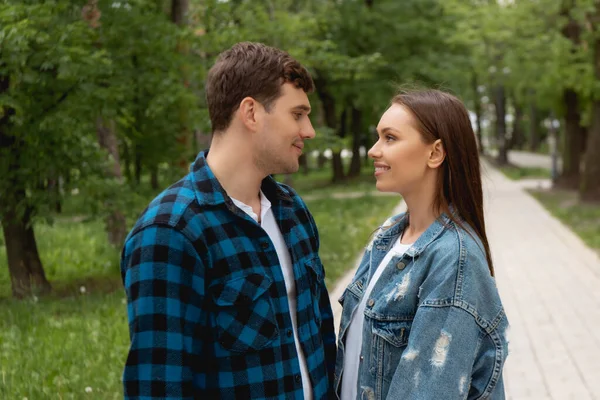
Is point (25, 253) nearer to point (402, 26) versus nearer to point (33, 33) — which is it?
point (33, 33)

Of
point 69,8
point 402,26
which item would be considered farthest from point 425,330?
point 402,26

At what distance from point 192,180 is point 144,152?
13.6m

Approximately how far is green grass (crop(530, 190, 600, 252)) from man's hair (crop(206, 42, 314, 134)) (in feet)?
37.4

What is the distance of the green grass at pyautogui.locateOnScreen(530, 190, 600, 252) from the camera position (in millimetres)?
14109

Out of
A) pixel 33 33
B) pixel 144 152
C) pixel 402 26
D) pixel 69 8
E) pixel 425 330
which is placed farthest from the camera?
pixel 402 26

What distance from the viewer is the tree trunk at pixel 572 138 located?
22359mm

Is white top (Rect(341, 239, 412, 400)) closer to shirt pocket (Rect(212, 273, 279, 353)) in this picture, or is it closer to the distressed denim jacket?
the distressed denim jacket

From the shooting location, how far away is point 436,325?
208 centimetres

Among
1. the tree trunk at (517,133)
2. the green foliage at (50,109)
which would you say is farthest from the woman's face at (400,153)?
the tree trunk at (517,133)

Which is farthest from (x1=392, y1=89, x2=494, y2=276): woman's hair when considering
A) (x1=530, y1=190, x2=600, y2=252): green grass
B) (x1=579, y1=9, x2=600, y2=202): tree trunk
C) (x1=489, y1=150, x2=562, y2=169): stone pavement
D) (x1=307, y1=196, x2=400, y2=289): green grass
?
(x1=489, y1=150, x2=562, y2=169): stone pavement

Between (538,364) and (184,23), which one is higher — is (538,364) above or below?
below

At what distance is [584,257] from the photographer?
11852mm

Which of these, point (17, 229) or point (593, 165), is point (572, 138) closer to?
point (593, 165)

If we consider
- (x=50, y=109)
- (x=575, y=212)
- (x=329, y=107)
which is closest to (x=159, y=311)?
(x=50, y=109)
